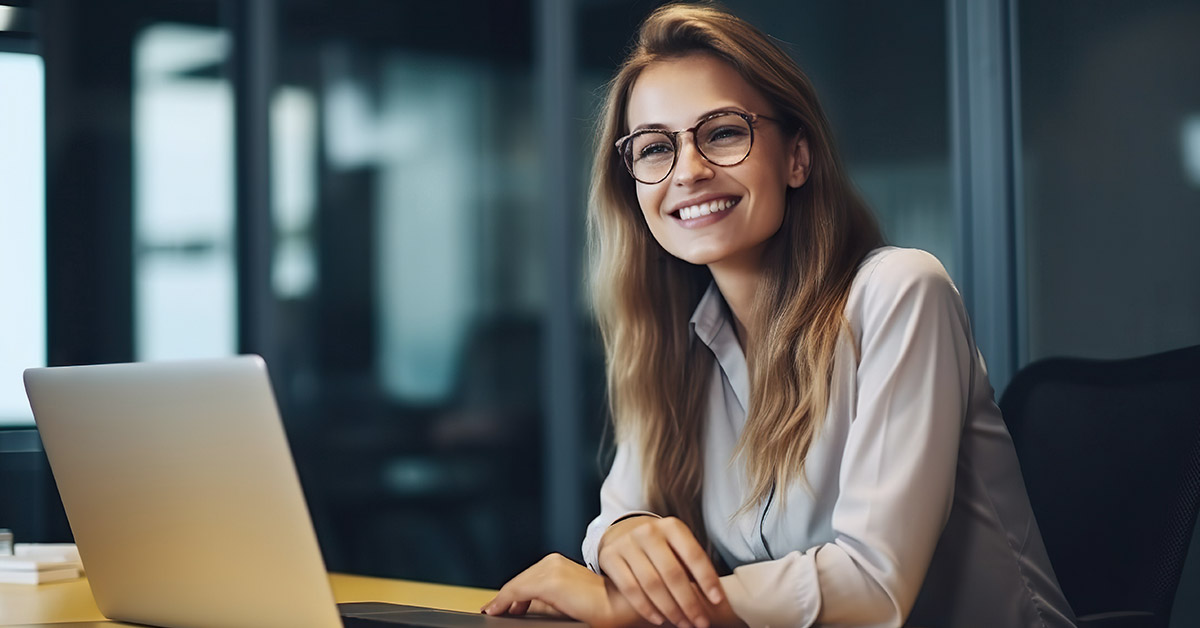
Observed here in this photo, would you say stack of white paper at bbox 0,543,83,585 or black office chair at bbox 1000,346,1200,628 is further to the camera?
stack of white paper at bbox 0,543,83,585

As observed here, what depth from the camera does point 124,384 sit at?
1.03 m

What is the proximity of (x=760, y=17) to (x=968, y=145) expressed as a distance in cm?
71

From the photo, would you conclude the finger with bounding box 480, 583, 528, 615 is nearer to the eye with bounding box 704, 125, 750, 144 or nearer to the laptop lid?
the laptop lid

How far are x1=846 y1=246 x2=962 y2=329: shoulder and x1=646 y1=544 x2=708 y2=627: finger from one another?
1.37 feet

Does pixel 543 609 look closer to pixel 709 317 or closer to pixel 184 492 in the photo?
pixel 184 492

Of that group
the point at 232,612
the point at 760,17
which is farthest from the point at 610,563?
the point at 760,17

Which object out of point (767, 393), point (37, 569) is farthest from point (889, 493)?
point (37, 569)

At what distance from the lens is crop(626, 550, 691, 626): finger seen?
3.73ft

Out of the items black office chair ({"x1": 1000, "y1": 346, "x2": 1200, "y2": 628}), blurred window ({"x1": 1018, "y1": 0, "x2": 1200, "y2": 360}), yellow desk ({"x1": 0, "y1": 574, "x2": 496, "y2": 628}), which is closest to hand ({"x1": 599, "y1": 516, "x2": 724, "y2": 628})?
yellow desk ({"x1": 0, "y1": 574, "x2": 496, "y2": 628})

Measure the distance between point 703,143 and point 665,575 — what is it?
0.66 metres

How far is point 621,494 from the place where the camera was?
1.66 metres

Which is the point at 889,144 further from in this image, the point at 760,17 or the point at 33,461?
the point at 33,461

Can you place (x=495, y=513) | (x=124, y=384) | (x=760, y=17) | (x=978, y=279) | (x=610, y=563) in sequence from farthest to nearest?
(x=495, y=513) → (x=760, y=17) → (x=978, y=279) → (x=610, y=563) → (x=124, y=384)

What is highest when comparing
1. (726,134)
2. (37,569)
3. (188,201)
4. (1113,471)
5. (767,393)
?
(188,201)
